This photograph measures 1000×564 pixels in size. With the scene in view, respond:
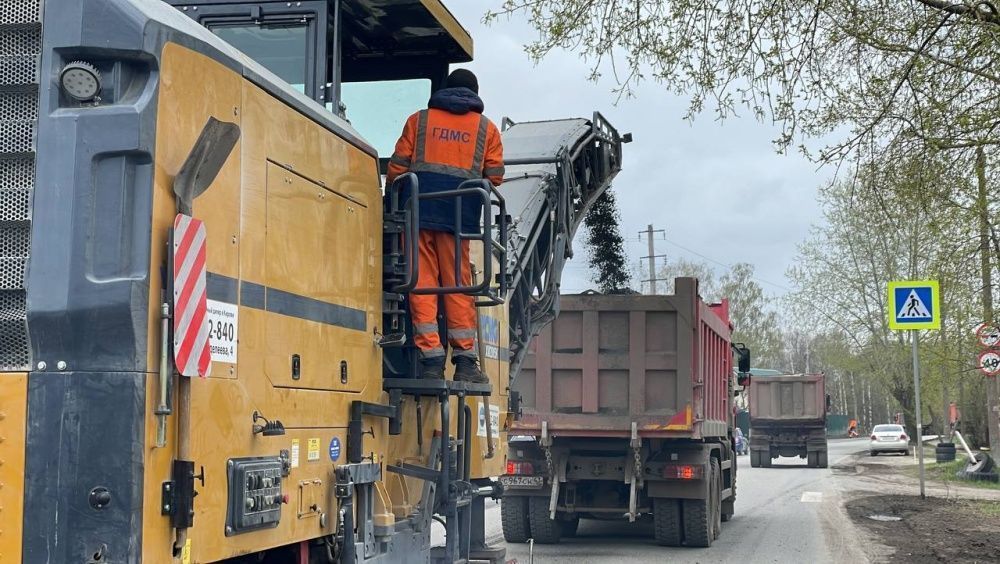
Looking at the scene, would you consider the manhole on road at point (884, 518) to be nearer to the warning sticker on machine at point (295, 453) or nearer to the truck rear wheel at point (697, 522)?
the truck rear wheel at point (697, 522)

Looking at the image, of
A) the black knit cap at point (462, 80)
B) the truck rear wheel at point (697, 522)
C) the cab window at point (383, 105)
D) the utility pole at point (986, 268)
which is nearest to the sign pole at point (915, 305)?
the utility pole at point (986, 268)

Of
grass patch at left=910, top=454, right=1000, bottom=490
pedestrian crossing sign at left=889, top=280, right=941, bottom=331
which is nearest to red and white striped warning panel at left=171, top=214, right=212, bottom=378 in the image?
pedestrian crossing sign at left=889, top=280, right=941, bottom=331

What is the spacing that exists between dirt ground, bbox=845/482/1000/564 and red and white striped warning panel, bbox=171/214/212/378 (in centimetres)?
915

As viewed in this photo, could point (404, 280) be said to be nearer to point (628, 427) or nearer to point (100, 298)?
point (100, 298)

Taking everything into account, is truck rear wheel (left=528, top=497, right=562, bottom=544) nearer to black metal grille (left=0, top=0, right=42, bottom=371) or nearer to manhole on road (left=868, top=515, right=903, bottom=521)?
manhole on road (left=868, top=515, right=903, bottom=521)

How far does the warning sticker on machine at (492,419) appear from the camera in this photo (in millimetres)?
6582

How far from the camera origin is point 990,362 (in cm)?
1711

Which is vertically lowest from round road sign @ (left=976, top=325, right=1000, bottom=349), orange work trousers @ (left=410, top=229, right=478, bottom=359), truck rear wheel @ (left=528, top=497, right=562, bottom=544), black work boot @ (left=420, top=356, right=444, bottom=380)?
truck rear wheel @ (left=528, top=497, right=562, bottom=544)

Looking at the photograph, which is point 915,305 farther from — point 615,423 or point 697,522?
point 615,423

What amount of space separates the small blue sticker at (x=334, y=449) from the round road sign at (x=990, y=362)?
14.8 m

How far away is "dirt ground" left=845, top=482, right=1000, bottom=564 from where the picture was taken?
11244mm

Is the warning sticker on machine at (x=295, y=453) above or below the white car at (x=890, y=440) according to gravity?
above

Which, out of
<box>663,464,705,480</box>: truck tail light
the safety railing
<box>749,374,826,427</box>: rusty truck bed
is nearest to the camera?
the safety railing

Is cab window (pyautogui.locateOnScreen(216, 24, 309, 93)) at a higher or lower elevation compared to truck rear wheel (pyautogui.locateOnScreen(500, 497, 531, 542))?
higher
